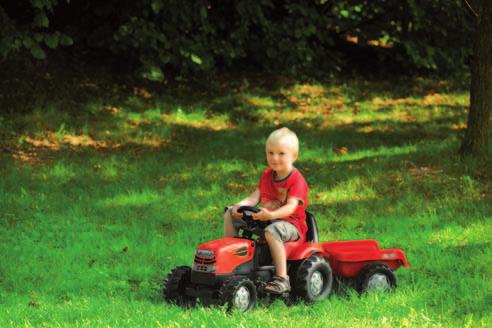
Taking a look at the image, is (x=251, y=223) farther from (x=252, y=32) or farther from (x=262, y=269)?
(x=252, y=32)

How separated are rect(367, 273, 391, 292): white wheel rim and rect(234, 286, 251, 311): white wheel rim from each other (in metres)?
1.07

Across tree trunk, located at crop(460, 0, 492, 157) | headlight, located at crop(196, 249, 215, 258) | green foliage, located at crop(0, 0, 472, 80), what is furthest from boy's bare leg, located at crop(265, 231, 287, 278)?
green foliage, located at crop(0, 0, 472, 80)

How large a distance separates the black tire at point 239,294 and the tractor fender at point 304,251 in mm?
474

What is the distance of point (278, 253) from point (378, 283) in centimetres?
98

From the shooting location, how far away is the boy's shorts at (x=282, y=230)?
6.28 metres

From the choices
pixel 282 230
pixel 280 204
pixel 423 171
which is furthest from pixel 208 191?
pixel 282 230

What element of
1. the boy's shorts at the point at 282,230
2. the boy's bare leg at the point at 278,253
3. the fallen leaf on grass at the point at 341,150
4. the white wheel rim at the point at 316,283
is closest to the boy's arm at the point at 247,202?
the boy's shorts at the point at 282,230

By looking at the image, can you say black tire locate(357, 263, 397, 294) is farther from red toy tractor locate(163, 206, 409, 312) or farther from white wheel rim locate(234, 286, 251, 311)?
white wheel rim locate(234, 286, 251, 311)

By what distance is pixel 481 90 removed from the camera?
11688 millimetres

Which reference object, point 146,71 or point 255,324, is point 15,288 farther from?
point 146,71

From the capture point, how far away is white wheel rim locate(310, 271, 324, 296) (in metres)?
6.42

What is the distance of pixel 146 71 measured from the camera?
1488 centimetres

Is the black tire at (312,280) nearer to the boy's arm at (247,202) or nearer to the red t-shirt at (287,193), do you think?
the red t-shirt at (287,193)

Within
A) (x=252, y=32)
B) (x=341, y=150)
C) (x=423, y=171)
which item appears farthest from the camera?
(x=252, y=32)
